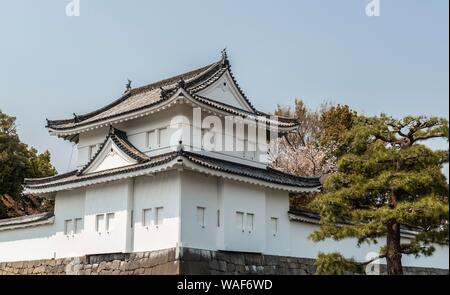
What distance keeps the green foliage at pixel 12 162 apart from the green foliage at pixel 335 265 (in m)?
26.0

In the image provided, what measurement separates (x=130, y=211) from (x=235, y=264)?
4043 mm

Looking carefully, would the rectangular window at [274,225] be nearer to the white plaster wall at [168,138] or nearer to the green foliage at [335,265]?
the white plaster wall at [168,138]

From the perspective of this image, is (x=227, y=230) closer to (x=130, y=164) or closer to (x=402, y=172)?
(x=130, y=164)

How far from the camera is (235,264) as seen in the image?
2042 cm

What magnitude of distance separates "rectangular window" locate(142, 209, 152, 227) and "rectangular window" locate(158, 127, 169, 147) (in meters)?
2.66

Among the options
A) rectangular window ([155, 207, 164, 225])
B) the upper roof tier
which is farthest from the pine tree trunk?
the upper roof tier

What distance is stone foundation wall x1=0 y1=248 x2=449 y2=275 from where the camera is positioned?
18969 mm

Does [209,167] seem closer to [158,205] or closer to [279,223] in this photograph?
[158,205]

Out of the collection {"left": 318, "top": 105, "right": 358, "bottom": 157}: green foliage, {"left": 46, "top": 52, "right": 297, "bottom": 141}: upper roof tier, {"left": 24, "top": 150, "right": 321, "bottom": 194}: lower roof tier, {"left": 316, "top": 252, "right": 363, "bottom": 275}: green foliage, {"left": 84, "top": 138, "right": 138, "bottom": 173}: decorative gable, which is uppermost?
{"left": 318, "top": 105, "right": 358, "bottom": 157}: green foliage

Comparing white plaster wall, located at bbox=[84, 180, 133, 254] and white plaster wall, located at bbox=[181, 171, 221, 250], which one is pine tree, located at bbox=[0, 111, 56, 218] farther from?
white plaster wall, located at bbox=[181, 171, 221, 250]

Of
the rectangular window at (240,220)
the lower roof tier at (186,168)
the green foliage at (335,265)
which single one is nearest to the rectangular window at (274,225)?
the lower roof tier at (186,168)
